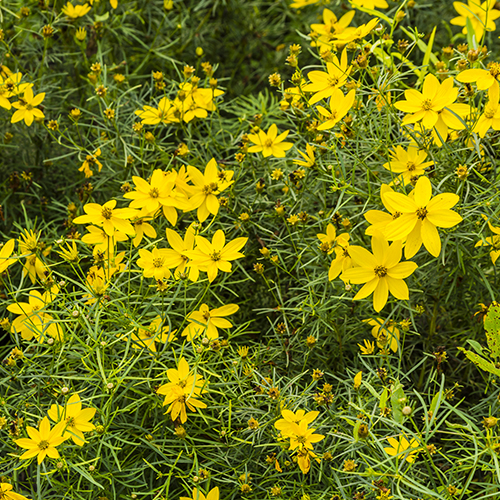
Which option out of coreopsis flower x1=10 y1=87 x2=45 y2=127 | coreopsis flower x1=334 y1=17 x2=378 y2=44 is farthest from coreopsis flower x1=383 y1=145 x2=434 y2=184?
coreopsis flower x1=10 y1=87 x2=45 y2=127

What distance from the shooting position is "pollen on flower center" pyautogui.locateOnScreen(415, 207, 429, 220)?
81cm

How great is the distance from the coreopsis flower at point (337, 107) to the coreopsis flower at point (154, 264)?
0.33 metres

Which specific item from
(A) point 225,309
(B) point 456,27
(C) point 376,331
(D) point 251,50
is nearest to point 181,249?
(A) point 225,309

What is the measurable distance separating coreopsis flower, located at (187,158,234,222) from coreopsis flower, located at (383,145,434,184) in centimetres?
29

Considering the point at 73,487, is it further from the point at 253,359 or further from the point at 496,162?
the point at 496,162

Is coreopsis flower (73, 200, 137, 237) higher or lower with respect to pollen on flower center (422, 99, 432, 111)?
lower

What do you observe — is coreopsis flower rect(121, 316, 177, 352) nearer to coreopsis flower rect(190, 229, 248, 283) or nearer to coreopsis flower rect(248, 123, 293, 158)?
coreopsis flower rect(190, 229, 248, 283)

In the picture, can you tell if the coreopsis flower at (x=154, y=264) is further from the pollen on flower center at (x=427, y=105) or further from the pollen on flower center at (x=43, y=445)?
the pollen on flower center at (x=427, y=105)

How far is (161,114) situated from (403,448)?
0.76 m

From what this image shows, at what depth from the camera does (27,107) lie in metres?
1.15

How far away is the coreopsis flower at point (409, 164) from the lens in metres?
0.94

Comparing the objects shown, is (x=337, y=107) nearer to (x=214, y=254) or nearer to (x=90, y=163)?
(x=214, y=254)

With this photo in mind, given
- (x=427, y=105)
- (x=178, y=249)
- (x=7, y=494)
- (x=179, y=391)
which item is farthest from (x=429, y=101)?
(x=7, y=494)

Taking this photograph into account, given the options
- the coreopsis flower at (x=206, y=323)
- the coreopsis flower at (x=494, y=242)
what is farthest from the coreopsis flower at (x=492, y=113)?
the coreopsis flower at (x=206, y=323)
